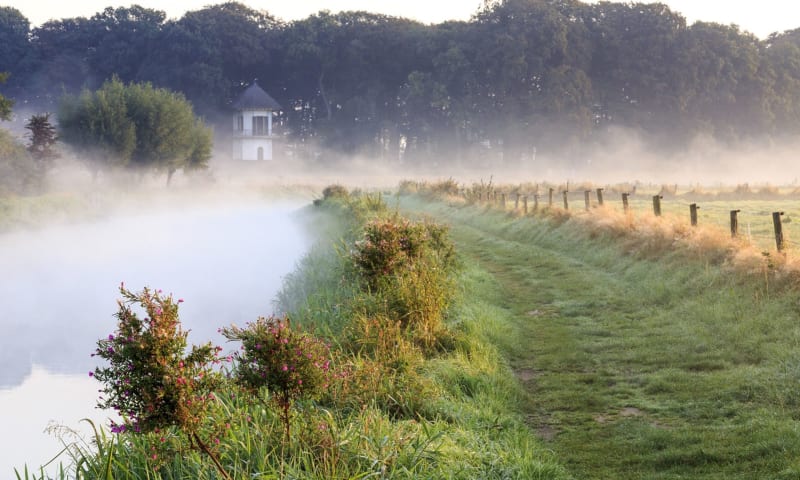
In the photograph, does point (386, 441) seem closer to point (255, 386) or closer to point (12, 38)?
point (255, 386)

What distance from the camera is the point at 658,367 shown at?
968cm

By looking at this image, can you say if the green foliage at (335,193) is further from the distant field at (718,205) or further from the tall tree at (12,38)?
the tall tree at (12,38)

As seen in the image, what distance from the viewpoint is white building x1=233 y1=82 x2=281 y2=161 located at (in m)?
83.5

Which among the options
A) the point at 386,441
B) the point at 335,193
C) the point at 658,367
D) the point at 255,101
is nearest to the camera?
the point at 386,441

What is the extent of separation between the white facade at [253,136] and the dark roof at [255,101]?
711 millimetres

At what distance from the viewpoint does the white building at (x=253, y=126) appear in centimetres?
8350

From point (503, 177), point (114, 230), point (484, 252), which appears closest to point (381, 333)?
point (484, 252)

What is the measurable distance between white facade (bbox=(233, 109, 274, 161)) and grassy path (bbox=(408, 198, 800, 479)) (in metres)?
69.9

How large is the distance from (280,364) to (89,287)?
60.7ft

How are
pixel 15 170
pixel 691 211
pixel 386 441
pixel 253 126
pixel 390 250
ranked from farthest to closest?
1. pixel 253 126
2. pixel 15 170
3. pixel 691 211
4. pixel 390 250
5. pixel 386 441

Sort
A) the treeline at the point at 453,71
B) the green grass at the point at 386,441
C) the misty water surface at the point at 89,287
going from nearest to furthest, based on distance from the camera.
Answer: the green grass at the point at 386,441 < the misty water surface at the point at 89,287 < the treeline at the point at 453,71

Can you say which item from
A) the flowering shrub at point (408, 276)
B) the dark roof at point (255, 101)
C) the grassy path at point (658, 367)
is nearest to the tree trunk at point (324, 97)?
the dark roof at point (255, 101)

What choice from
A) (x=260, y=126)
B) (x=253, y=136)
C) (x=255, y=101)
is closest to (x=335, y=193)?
(x=253, y=136)

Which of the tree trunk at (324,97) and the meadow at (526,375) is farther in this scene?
the tree trunk at (324,97)
